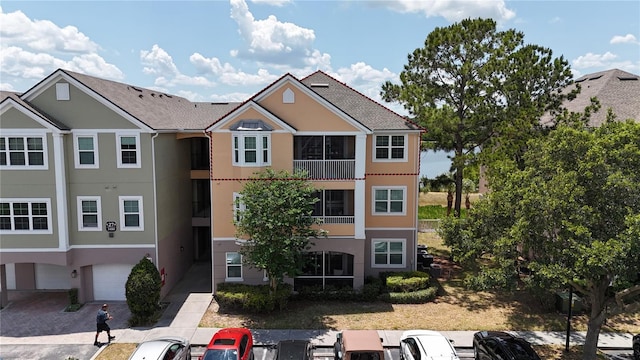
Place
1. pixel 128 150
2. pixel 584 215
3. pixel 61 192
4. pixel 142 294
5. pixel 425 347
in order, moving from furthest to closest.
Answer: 1. pixel 128 150
2. pixel 61 192
3. pixel 142 294
4. pixel 425 347
5. pixel 584 215

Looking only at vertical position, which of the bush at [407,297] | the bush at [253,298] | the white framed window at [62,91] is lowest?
the bush at [407,297]

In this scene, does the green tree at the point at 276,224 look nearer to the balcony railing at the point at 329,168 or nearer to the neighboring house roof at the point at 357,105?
the balcony railing at the point at 329,168

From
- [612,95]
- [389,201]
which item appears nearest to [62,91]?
[389,201]

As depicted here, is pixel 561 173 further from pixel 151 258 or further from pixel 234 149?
pixel 151 258

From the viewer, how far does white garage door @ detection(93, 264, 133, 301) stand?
21.5m

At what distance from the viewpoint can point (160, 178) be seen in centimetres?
2175

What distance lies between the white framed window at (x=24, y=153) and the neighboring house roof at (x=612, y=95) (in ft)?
94.0

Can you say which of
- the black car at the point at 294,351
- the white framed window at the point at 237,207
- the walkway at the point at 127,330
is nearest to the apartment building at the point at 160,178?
the white framed window at the point at 237,207

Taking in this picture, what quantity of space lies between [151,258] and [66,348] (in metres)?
5.37

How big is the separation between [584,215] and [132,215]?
19.3 m

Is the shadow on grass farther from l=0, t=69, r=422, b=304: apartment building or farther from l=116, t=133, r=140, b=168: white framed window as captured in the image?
l=116, t=133, r=140, b=168: white framed window

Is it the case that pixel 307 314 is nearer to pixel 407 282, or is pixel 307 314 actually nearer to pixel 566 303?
pixel 407 282

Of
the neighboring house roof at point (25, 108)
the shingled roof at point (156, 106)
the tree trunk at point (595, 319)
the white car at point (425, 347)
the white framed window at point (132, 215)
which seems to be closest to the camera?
the white car at point (425, 347)

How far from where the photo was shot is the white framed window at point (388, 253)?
2377 cm
